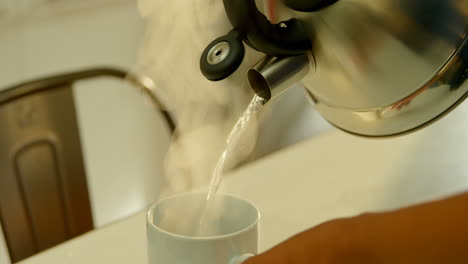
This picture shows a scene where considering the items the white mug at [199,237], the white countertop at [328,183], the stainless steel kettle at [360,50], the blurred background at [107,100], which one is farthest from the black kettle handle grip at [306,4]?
the blurred background at [107,100]

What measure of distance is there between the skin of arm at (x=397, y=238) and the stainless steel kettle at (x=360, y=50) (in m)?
0.12

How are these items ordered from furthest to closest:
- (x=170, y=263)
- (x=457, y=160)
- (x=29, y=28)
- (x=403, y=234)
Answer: (x=29, y=28), (x=457, y=160), (x=170, y=263), (x=403, y=234)

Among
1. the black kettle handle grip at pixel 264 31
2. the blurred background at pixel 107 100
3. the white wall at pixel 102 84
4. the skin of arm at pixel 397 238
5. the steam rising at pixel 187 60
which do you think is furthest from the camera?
the white wall at pixel 102 84

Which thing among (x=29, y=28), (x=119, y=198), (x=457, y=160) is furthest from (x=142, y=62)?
(x=29, y=28)

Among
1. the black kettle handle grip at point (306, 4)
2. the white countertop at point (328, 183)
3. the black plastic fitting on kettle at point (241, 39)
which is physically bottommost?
the white countertop at point (328, 183)

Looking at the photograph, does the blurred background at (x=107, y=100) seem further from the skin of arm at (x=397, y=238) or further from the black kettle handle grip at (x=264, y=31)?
the skin of arm at (x=397, y=238)

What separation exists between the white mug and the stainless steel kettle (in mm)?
83

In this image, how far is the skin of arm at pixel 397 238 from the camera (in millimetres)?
296

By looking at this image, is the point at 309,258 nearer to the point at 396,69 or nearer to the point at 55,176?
→ the point at 396,69

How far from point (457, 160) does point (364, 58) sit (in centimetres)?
40

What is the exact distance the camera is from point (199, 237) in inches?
15.6

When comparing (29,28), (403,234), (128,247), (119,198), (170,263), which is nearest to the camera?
(403,234)

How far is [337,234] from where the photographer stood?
0.32 meters

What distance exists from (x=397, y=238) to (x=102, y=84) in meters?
1.67
